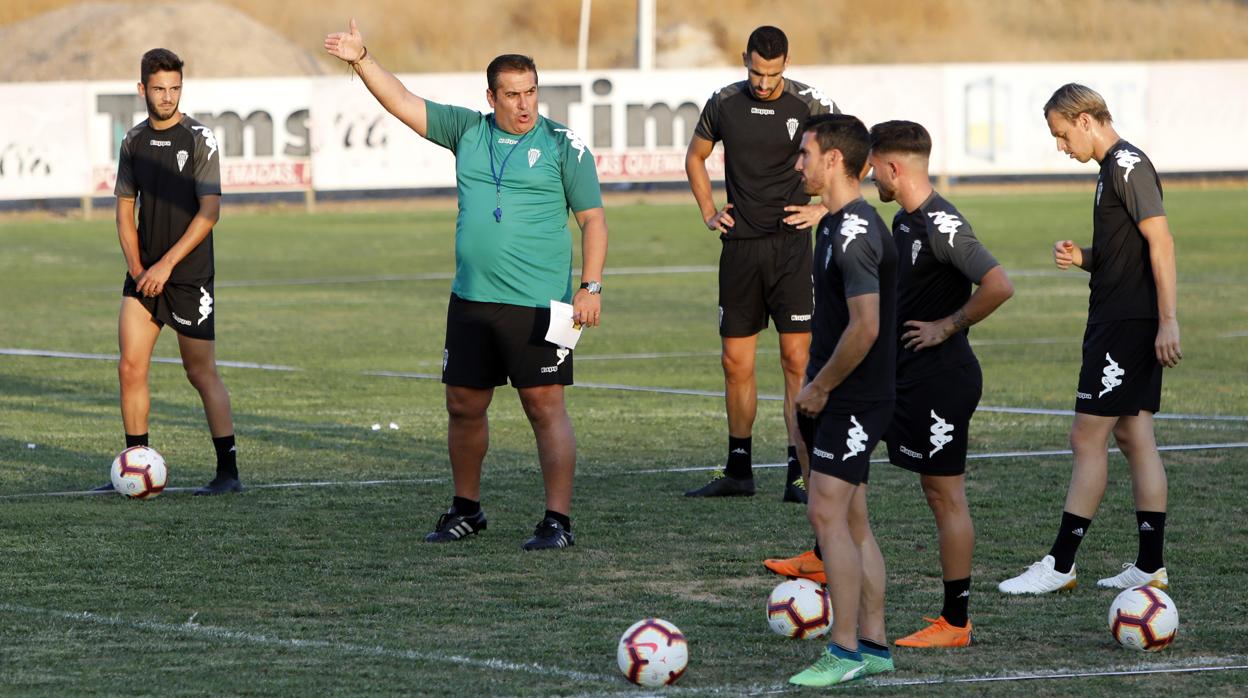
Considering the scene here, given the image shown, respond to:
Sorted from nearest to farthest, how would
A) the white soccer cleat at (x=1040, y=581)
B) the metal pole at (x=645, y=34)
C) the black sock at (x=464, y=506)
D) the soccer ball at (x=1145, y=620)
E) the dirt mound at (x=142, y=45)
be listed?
1. the soccer ball at (x=1145, y=620)
2. the white soccer cleat at (x=1040, y=581)
3. the black sock at (x=464, y=506)
4. the metal pole at (x=645, y=34)
5. the dirt mound at (x=142, y=45)

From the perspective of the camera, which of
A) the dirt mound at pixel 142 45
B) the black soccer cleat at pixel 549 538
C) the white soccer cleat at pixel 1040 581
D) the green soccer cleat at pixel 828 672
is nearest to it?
the green soccer cleat at pixel 828 672

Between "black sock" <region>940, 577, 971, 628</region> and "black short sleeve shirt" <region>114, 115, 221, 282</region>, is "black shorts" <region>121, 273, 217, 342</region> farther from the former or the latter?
"black sock" <region>940, 577, 971, 628</region>

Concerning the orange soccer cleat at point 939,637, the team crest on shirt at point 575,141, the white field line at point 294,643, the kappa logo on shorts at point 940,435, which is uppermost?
the team crest on shirt at point 575,141

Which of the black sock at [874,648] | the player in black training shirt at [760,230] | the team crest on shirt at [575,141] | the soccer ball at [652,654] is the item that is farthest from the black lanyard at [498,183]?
the black sock at [874,648]

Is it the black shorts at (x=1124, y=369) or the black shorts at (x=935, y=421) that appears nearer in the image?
the black shorts at (x=935, y=421)

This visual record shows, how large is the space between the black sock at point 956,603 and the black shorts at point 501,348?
7.98 ft

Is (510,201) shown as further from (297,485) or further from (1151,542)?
(1151,542)

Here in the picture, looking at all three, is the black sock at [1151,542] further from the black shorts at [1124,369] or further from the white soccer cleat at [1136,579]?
the black shorts at [1124,369]

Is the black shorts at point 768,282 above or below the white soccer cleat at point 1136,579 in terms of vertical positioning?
above

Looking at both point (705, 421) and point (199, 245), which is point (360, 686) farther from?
point (705, 421)

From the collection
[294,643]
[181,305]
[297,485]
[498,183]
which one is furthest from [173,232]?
[294,643]

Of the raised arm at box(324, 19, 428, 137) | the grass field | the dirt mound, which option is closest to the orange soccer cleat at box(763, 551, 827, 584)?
the grass field

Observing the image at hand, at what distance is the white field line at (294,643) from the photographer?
6.17m

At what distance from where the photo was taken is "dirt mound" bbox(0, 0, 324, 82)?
47.6 metres
